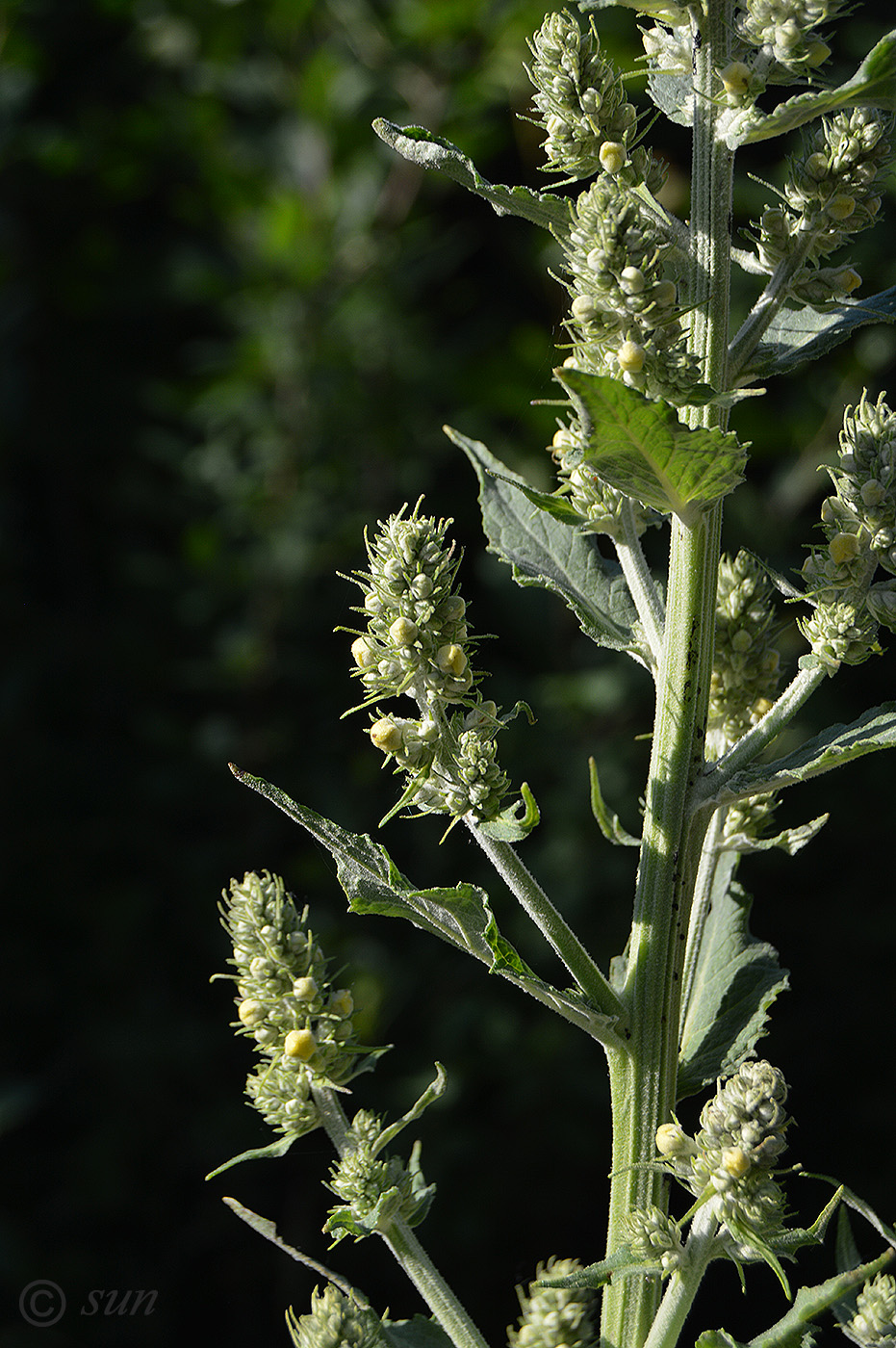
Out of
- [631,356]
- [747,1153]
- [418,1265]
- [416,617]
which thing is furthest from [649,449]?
[418,1265]

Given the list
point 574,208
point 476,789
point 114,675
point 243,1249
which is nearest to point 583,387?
point 574,208

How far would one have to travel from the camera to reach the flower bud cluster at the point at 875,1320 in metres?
1.36

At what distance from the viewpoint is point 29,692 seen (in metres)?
3.67

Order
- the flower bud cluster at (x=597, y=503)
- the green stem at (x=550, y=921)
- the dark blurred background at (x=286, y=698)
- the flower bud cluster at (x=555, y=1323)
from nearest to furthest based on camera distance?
the green stem at (x=550, y=921), the flower bud cluster at (x=597, y=503), the flower bud cluster at (x=555, y=1323), the dark blurred background at (x=286, y=698)

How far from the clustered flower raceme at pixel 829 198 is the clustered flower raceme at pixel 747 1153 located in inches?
30.9

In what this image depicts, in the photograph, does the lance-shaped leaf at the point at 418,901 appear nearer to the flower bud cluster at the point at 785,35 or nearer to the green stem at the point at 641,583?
the green stem at the point at 641,583

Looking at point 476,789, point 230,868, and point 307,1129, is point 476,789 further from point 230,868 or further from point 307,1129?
point 230,868

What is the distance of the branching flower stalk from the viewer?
1156 mm

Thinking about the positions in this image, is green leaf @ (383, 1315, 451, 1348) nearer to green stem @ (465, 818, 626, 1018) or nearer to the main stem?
the main stem

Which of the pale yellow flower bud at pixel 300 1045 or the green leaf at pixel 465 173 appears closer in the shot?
the green leaf at pixel 465 173

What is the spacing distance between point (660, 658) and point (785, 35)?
610 mm

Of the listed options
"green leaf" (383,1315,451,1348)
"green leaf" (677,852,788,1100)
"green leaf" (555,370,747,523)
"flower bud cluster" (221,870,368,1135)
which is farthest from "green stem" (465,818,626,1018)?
"green leaf" (383,1315,451,1348)

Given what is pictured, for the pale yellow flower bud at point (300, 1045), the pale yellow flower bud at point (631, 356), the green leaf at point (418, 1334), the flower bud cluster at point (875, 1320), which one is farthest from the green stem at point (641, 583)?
the green leaf at point (418, 1334)

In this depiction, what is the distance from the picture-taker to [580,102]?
119 centimetres
